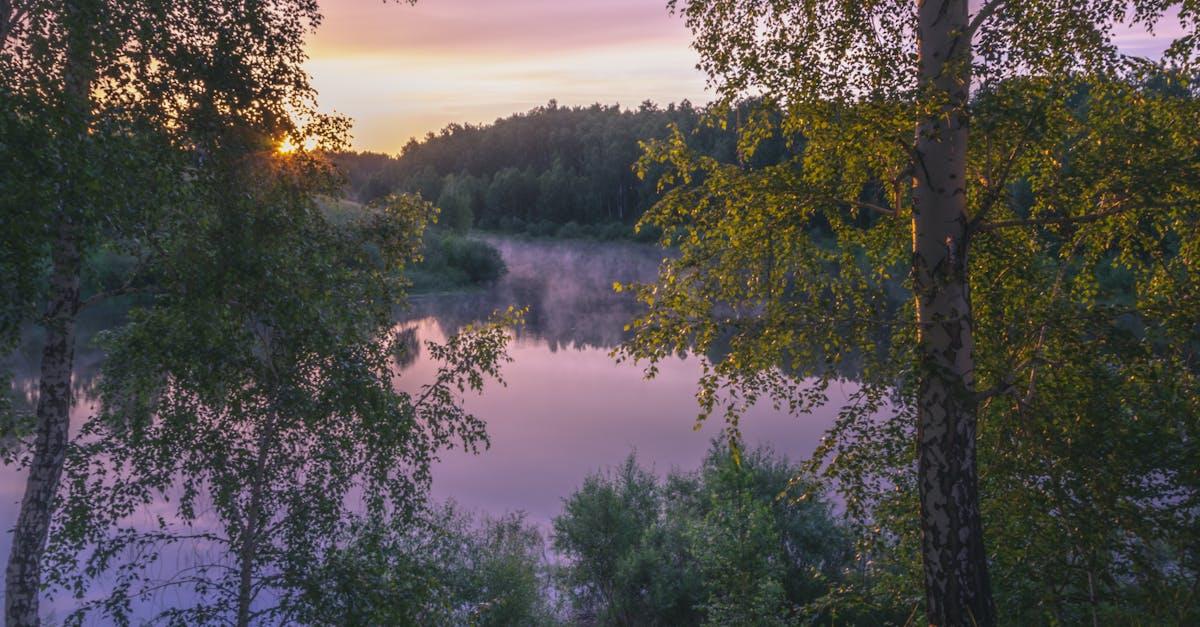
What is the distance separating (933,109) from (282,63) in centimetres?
558

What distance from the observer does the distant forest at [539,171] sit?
84688mm

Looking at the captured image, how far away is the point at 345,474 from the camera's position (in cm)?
903

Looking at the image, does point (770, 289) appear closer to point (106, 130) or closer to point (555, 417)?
point (106, 130)

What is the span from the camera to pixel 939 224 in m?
5.66

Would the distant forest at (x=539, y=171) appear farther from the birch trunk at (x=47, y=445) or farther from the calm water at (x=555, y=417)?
the birch trunk at (x=47, y=445)

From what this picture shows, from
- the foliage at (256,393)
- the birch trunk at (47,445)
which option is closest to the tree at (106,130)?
the birch trunk at (47,445)

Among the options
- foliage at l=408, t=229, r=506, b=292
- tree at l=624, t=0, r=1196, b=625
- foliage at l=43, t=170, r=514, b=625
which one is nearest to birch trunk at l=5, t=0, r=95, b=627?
foliage at l=43, t=170, r=514, b=625

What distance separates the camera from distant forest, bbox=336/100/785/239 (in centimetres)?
8469

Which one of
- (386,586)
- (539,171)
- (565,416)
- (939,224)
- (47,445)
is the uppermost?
(539,171)

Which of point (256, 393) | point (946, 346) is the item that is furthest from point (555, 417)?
point (946, 346)

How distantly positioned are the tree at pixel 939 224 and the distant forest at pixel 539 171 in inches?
2005

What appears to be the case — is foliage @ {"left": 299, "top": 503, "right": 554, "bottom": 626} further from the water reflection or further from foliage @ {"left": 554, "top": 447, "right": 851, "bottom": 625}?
the water reflection

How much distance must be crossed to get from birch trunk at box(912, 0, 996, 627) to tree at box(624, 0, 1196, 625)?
13mm

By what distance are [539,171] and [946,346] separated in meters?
106
